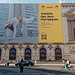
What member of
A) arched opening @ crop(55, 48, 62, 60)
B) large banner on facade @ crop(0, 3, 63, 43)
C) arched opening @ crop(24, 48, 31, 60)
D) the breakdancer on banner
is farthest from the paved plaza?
the breakdancer on banner

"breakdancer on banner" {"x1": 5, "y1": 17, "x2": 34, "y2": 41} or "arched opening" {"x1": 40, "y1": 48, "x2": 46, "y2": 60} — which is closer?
"arched opening" {"x1": 40, "y1": 48, "x2": 46, "y2": 60}

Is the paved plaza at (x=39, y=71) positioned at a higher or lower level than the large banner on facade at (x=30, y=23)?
lower

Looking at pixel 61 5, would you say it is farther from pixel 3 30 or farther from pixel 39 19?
pixel 3 30

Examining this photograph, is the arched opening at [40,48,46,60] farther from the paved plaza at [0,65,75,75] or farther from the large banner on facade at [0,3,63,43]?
the paved plaza at [0,65,75,75]

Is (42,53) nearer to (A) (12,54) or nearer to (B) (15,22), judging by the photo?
(A) (12,54)

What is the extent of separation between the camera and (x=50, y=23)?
143 ft

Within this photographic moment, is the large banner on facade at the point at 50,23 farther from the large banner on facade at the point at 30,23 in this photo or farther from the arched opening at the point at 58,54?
the arched opening at the point at 58,54

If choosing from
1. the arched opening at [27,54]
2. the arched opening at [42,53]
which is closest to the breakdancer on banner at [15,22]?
the arched opening at [27,54]

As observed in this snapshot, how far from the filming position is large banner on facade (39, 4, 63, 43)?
42.1 meters

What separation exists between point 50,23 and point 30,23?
7.82 m

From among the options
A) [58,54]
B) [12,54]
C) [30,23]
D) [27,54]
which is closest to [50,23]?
[30,23]

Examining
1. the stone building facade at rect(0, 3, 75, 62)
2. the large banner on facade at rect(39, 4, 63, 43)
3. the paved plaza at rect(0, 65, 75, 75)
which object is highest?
the large banner on facade at rect(39, 4, 63, 43)

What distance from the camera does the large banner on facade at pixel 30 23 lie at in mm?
42031

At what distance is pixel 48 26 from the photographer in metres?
43.2
